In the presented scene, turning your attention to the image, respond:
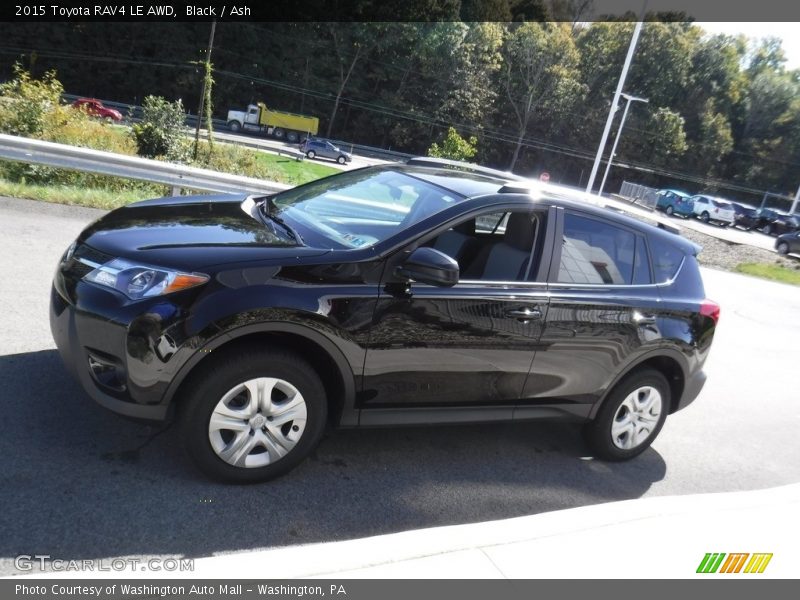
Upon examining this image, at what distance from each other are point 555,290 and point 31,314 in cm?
384

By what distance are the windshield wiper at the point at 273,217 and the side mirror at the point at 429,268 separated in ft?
2.05

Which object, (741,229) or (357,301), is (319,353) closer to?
(357,301)

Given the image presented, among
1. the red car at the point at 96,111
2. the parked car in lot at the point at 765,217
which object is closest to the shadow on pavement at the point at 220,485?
the red car at the point at 96,111

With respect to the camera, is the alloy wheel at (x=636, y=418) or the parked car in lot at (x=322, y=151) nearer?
the alloy wheel at (x=636, y=418)

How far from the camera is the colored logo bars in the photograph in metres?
3.31

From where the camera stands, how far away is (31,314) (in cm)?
479

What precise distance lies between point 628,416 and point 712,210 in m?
45.1

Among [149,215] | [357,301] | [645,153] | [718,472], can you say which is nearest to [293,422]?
[357,301]

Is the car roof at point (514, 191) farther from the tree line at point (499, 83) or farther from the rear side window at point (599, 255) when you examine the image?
the tree line at point (499, 83)

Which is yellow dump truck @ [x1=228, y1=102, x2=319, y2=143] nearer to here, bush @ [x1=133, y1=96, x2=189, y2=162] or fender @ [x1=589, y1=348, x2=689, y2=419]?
bush @ [x1=133, y1=96, x2=189, y2=162]

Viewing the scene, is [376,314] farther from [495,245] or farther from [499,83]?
[499,83]

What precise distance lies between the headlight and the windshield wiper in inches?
26.6

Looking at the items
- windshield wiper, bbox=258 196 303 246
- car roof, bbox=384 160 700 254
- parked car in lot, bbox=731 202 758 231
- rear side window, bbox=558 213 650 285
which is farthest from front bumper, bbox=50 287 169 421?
parked car in lot, bbox=731 202 758 231

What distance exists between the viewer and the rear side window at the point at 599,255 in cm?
411
